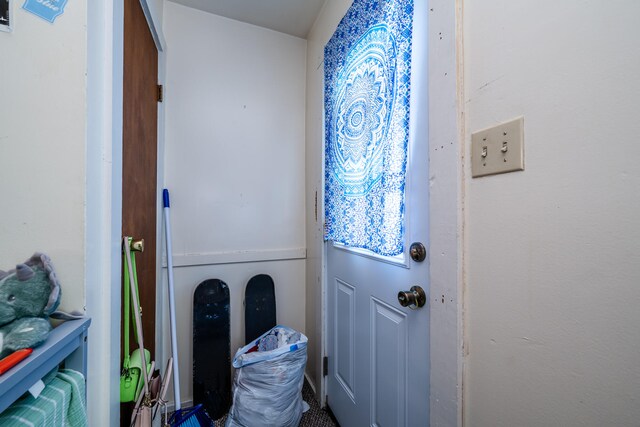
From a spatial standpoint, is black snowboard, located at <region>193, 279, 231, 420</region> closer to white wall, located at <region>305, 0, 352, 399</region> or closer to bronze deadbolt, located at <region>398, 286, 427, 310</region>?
white wall, located at <region>305, 0, 352, 399</region>

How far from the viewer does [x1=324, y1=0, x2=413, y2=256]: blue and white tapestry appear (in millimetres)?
866

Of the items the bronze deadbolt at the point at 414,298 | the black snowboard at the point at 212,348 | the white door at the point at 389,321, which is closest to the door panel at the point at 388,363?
the white door at the point at 389,321

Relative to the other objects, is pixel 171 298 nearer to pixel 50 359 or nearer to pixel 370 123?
pixel 50 359

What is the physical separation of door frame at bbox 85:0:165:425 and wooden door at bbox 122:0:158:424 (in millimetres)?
182

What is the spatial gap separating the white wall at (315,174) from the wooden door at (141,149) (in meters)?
0.90

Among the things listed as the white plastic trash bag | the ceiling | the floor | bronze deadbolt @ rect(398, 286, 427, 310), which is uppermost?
the ceiling

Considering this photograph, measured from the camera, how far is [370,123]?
1.01 metres

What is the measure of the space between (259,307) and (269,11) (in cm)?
193

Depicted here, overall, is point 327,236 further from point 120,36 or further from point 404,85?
point 120,36

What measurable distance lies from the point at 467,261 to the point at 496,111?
36cm

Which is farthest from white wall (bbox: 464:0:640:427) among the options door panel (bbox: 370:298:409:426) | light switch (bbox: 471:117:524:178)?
door panel (bbox: 370:298:409:426)

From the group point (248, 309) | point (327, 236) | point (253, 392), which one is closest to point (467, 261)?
point (327, 236)

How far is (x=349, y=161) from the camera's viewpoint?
1.18 meters

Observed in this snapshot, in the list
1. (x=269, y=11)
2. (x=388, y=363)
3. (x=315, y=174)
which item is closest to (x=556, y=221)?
(x=388, y=363)
